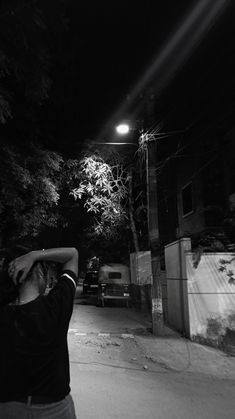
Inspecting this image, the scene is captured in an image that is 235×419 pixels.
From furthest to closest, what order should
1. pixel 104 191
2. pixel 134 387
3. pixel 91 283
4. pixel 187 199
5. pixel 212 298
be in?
pixel 91 283 < pixel 187 199 < pixel 104 191 < pixel 212 298 < pixel 134 387

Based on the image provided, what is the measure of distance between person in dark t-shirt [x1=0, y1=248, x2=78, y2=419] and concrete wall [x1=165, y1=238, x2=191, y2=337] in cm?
892

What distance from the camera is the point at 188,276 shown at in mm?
10406

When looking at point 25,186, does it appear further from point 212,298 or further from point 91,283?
point 91,283

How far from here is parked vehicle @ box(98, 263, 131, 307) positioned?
63.4 feet

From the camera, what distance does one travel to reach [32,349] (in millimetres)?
1877

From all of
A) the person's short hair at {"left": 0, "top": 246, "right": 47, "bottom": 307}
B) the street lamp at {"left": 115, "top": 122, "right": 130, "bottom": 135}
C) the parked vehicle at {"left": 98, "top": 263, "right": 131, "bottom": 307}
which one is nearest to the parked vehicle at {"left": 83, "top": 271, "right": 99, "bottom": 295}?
the parked vehicle at {"left": 98, "top": 263, "right": 131, "bottom": 307}

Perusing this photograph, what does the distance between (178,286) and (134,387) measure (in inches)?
208

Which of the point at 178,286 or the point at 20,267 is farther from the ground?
the point at 178,286

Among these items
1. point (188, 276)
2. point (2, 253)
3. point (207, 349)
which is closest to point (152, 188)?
point (188, 276)

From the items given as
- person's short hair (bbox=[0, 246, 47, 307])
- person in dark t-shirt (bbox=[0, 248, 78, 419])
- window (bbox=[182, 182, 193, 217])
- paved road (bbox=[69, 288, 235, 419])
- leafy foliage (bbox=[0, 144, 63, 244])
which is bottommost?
paved road (bbox=[69, 288, 235, 419])

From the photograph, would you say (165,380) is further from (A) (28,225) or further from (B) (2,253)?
(A) (28,225)

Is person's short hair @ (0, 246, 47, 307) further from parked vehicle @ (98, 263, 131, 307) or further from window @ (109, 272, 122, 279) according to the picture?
window @ (109, 272, 122, 279)

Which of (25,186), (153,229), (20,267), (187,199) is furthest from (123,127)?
(20,267)

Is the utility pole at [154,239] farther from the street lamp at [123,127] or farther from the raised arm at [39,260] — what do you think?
the raised arm at [39,260]
